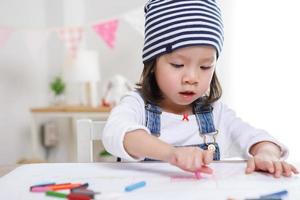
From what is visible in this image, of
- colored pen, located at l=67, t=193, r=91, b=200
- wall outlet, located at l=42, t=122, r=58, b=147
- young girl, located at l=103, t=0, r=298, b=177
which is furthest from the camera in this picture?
wall outlet, located at l=42, t=122, r=58, b=147

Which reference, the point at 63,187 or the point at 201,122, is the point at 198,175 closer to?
the point at 63,187

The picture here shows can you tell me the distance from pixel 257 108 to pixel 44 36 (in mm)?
1342

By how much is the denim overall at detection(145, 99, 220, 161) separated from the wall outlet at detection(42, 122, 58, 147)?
209cm

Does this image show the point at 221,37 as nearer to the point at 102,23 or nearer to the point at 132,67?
the point at 102,23

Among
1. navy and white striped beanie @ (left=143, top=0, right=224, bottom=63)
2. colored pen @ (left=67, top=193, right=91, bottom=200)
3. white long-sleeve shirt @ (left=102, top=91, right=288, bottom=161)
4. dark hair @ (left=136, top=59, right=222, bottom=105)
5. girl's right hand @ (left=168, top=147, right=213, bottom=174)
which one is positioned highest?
navy and white striped beanie @ (left=143, top=0, right=224, bottom=63)

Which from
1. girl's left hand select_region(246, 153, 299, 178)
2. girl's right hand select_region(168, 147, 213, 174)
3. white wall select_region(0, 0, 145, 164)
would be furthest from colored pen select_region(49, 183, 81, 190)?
white wall select_region(0, 0, 145, 164)

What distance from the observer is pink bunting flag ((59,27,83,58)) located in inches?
101

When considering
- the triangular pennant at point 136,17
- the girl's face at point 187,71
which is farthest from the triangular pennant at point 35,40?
the girl's face at point 187,71

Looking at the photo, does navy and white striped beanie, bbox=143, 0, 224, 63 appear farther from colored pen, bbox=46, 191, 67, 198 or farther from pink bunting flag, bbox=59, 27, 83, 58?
pink bunting flag, bbox=59, 27, 83, 58

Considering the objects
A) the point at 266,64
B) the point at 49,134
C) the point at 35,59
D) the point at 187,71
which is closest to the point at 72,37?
the point at 35,59

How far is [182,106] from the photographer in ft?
3.15

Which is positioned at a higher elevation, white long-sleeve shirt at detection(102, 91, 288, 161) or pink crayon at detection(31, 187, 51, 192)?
white long-sleeve shirt at detection(102, 91, 288, 161)

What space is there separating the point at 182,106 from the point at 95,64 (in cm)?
169

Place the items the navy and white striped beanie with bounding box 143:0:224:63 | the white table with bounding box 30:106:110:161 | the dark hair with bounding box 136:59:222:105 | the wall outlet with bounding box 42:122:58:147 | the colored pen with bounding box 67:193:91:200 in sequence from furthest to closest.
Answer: the wall outlet with bounding box 42:122:58:147
the white table with bounding box 30:106:110:161
the dark hair with bounding box 136:59:222:105
the navy and white striped beanie with bounding box 143:0:224:63
the colored pen with bounding box 67:193:91:200
